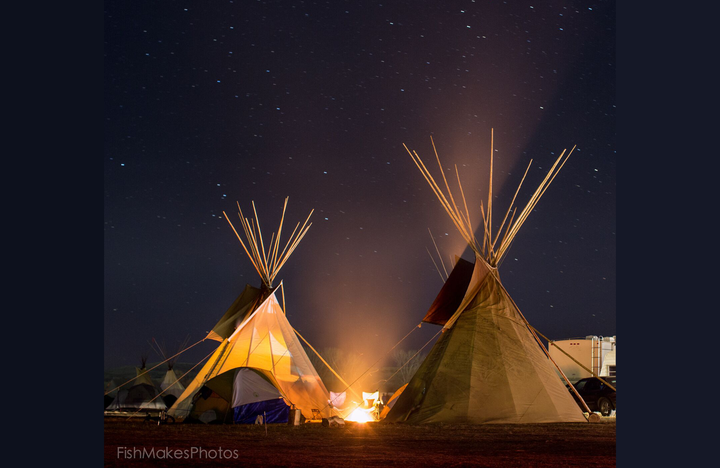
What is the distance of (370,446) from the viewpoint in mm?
6168

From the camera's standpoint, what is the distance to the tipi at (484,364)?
8.73 m

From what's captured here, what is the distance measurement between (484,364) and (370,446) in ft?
11.1

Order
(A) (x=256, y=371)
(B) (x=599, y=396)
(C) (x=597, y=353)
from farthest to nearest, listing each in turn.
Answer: (C) (x=597, y=353), (B) (x=599, y=396), (A) (x=256, y=371)

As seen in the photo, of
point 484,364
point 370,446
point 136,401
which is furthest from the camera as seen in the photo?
point 136,401

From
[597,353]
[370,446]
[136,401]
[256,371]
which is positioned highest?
[256,371]

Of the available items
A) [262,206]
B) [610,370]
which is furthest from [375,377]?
[262,206]

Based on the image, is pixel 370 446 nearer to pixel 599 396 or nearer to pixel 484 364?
pixel 484 364

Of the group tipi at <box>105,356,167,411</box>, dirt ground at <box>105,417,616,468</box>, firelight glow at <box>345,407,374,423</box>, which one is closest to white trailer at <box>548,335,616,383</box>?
firelight glow at <box>345,407,374,423</box>

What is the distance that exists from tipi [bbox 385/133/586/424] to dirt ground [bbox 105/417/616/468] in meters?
0.40

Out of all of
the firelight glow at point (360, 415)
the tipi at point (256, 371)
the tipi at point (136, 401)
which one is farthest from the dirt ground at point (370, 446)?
the tipi at point (136, 401)

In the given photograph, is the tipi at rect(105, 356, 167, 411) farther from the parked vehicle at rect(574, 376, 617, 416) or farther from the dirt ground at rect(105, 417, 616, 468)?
the parked vehicle at rect(574, 376, 617, 416)

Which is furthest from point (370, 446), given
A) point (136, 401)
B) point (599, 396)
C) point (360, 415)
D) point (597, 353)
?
point (597, 353)

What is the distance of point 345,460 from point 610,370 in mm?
15824

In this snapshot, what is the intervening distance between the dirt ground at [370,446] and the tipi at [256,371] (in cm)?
103
